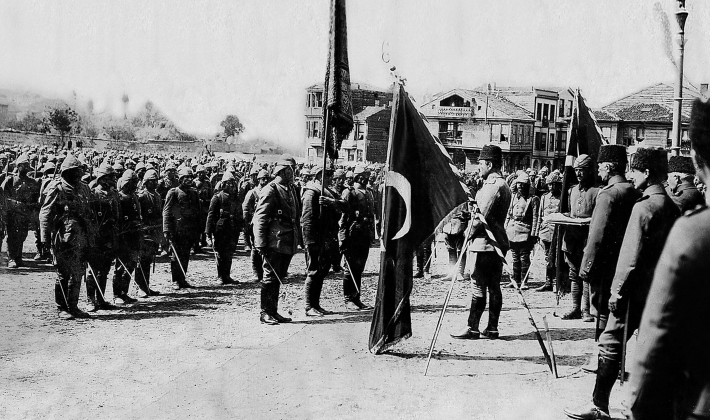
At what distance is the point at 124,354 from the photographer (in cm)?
720

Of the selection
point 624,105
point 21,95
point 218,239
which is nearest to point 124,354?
point 21,95

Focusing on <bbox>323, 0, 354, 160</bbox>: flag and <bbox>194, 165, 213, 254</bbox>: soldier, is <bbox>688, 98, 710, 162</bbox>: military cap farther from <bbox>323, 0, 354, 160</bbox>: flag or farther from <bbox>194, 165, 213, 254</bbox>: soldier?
<bbox>194, 165, 213, 254</bbox>: soldier

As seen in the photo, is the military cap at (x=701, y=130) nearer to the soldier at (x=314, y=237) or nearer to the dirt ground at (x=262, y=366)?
the dirt ground at (x=262, y=366)

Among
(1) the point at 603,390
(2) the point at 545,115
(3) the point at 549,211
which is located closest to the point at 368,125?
(2) the point at 545,115

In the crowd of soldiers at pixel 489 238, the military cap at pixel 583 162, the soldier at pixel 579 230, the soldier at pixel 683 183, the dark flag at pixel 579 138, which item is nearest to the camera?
the crowd of soldiers at pixel 489 238

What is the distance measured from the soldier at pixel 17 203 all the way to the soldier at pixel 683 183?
10.9 metres

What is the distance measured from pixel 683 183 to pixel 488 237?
2.51m

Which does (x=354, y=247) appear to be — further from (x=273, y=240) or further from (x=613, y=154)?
(x=613, y=154)

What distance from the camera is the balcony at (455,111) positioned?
2229 inches

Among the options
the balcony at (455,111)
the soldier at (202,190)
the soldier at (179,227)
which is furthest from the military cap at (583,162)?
the balcony at (455,111)

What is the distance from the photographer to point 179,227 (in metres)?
11.6

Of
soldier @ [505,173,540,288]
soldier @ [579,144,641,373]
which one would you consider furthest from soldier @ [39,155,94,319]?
soldier @ [505,173,540,288]

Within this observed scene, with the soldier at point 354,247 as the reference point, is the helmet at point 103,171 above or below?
above

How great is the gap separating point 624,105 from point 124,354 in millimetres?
31602
